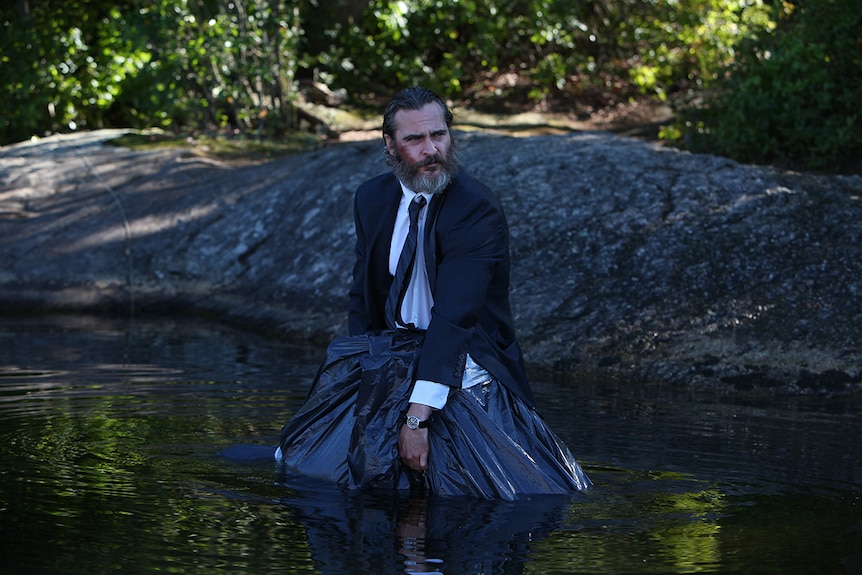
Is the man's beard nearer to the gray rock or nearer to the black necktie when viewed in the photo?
the black necktie

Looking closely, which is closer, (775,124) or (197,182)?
(775,124)

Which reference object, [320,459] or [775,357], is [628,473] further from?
[775,357]

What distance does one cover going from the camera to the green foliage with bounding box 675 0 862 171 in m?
8.88

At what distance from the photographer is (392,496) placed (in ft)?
13.4

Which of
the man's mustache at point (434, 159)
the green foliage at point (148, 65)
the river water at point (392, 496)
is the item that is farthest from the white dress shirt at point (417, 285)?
the green foliage at point (148, 65)

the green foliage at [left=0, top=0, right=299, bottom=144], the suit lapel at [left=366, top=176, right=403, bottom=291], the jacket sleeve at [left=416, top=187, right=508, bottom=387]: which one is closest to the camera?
the jacket sleeve at [left=416, top=187, right=508, bottom=387]

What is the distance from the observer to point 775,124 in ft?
30.2

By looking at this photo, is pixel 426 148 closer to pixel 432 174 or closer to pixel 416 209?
pixel 432 174

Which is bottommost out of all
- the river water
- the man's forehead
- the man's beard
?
the river water

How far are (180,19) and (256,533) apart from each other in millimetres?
8904

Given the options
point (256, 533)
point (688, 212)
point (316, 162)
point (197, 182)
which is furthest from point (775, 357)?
point (197, 182)

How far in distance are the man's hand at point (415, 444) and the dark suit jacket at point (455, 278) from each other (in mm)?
116

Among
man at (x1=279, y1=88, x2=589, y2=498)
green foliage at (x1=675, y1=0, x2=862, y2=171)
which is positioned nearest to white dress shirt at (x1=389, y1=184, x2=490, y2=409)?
man at (x1=279, y1=88, x2=589, y2=498)

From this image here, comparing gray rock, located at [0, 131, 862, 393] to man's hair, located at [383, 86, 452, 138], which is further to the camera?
gray rock, located at [0, 131, 862, 393]
